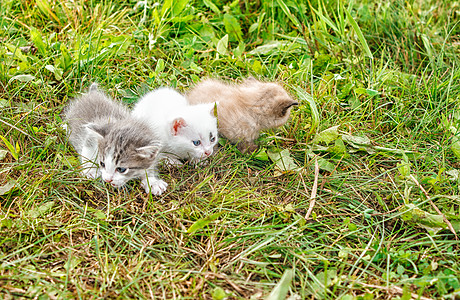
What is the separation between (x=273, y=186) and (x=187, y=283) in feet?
3.26

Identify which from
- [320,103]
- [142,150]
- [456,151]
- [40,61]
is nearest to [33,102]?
[40,61]

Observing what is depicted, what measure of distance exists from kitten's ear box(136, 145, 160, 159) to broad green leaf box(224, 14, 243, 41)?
5.98 feet

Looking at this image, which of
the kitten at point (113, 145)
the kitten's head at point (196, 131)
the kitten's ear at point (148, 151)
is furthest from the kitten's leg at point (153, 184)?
the kitten's head at point (196, 131)

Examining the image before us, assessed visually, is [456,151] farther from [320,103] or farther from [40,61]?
[40,61]

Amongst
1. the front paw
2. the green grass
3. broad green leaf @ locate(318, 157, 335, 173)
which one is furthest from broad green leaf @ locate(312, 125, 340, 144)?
the front paw

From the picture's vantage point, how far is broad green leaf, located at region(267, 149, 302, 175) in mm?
3129

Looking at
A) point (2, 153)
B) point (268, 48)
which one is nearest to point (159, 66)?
point (268, 48)

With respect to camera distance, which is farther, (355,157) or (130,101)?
(130,101)

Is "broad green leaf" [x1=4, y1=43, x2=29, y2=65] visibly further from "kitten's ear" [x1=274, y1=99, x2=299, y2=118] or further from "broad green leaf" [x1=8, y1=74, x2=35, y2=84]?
"kitten's ear" [x1=274, y1=99, x2=299, y2=118]

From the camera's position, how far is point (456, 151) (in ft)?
10.7

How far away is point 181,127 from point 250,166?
0.58 m

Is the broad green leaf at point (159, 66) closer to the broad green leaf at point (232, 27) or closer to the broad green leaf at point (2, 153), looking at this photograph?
the broad green leaf at point (232, 27)

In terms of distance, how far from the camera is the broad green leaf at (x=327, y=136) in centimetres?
332

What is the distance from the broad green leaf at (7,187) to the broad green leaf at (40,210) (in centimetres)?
22
